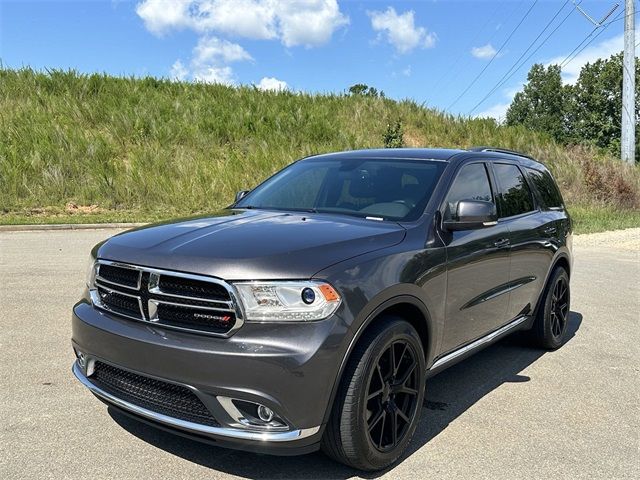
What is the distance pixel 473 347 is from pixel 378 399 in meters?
1.30

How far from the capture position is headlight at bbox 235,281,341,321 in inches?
108

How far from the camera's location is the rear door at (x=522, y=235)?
470cm

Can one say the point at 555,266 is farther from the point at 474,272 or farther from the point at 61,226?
the point at 61,226

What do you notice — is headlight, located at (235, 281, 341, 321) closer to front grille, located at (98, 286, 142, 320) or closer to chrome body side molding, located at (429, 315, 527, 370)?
front grille, located at (98, 286, 142, 320)

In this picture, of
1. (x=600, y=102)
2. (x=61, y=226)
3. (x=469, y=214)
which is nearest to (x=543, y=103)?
(x=600, y=102)

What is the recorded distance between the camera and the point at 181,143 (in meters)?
19.9

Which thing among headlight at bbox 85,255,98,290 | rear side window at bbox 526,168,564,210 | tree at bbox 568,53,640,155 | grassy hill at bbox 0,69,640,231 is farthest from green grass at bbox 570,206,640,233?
tree at bbox 568,53,640,155

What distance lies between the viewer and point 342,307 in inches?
111

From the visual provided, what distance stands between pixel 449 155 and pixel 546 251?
1.61 metres

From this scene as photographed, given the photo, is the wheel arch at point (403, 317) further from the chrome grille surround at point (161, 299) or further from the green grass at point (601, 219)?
the green grass at point (601, 219)

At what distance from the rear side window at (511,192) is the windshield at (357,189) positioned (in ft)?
2.80

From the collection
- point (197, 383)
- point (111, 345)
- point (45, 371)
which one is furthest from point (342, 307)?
point (45, 371)

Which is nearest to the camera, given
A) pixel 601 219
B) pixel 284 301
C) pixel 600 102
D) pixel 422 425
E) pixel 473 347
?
pixel 284 301

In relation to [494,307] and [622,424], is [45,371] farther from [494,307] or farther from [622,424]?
[622,424]
